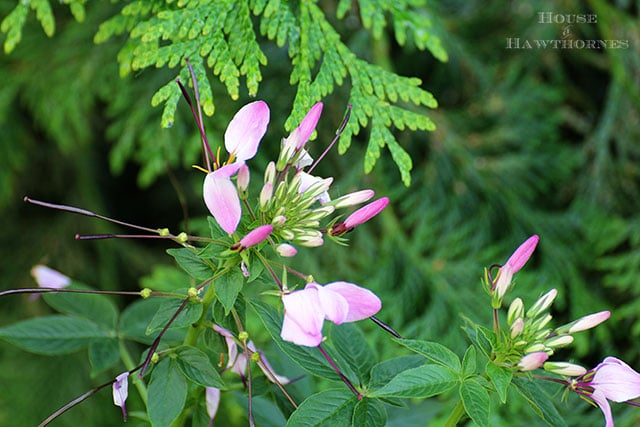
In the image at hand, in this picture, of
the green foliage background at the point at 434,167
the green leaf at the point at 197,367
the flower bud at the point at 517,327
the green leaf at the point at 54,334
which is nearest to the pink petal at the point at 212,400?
the green leaf at the point at 197,367

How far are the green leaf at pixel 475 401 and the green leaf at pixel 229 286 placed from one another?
19 cm

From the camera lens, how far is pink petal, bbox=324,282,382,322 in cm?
49

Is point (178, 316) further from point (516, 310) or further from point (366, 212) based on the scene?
point (516, 310)

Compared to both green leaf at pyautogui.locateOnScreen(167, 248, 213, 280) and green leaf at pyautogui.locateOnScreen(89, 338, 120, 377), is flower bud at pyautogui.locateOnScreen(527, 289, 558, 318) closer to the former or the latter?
green leaf at pyautogui.locateOnScreen(167, 248, 213, 280)

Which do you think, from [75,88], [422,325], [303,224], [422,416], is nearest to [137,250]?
[75,88]

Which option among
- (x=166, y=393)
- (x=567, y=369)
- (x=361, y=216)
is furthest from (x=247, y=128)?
(x=567, y=369)

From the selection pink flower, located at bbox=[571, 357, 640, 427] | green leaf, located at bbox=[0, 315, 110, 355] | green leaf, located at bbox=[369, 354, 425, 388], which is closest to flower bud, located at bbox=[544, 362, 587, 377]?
pink flower, located at bbox=[571, 357, 640, 427]

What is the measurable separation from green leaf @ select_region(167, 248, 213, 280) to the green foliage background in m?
0.63

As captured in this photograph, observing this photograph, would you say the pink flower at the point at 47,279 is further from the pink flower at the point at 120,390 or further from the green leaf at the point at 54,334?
the pink flower at the point at 120,390

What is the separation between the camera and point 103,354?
71cm

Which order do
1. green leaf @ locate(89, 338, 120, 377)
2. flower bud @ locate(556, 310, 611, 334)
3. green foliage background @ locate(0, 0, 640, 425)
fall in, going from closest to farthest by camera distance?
flower bud @ locate(556, 310, 611, 334), green leaf @ locate(89, 338, 120, 377), green foliage background @ locate(0, 0, 640, 425)

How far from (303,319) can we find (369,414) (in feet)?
0.46

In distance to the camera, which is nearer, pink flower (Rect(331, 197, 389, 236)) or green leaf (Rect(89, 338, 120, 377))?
pink flower (Rect(331, 197, 389, 236))

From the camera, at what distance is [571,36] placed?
61.2 inches
